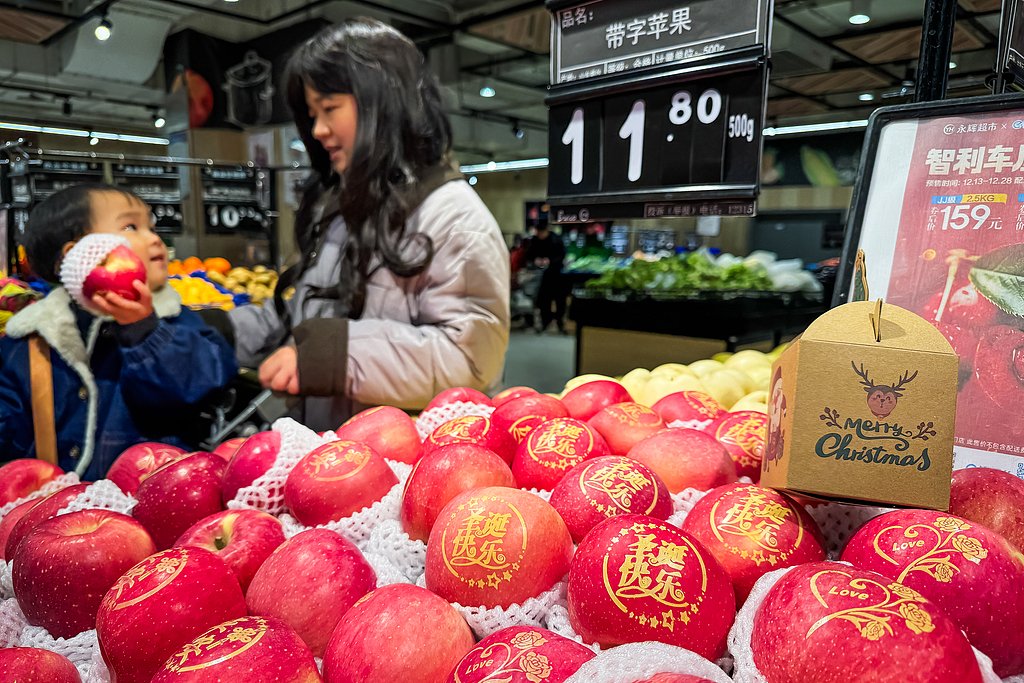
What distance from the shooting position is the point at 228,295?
4.27 m

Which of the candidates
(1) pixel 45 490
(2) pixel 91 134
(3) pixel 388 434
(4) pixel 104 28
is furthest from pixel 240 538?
(4) pixel 104 28

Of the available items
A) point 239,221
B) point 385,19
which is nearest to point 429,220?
point 239,221

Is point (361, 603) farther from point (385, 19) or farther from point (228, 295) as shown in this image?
point (385, 19)

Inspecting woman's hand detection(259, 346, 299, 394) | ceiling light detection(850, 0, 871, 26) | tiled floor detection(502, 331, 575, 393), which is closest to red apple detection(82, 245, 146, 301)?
woman's hand detection(259, 346, 299, 394)

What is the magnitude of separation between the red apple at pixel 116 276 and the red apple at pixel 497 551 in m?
1.43

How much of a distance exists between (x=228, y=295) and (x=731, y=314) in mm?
3524

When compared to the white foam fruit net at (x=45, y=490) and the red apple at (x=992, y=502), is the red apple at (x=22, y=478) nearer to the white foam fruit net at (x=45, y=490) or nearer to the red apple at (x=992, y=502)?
the white foam fruit net at (x=45, y=490)

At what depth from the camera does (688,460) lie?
0.97 metres

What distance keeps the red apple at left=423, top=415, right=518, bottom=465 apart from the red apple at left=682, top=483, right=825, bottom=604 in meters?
0.39

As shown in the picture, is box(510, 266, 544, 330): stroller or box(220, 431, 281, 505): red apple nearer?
box(220, 431, 281, 505): red apple

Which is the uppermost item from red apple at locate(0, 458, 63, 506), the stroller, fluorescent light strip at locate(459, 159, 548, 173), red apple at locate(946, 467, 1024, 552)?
fluorescent light strip at locate(459, 159, 548, 173)

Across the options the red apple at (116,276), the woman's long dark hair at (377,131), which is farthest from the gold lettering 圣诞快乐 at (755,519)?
the red apple at (116,276)

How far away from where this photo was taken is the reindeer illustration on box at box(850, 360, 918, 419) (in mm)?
735

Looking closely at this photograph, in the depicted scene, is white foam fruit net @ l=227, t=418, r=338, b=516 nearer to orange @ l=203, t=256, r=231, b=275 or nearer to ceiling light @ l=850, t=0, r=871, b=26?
orange @ l=203, t=256, r=231, b=275
